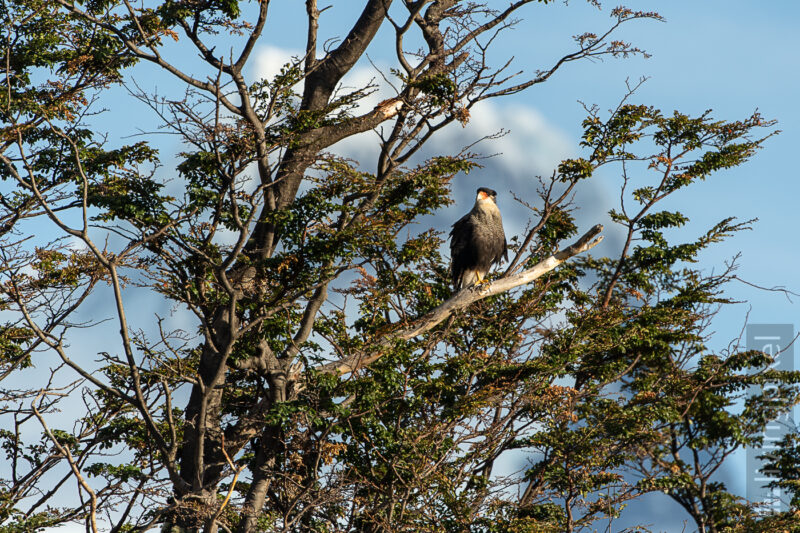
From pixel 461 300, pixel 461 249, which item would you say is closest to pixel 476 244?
pixel 461 249

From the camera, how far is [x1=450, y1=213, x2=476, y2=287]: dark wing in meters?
12.6

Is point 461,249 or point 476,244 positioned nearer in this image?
point 476,244

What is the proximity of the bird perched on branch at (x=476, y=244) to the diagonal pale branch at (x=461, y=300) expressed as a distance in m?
1.32

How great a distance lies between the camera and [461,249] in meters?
12.7

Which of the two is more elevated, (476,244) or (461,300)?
(476,244)

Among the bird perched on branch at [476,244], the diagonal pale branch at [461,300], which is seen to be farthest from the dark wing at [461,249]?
the diagonal pale branch at [461,300]

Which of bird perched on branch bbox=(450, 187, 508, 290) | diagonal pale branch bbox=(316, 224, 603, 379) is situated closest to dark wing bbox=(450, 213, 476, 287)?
bird perched on branch bbox=(450, 187, 508, 290)

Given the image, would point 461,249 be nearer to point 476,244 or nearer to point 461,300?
point 476,244

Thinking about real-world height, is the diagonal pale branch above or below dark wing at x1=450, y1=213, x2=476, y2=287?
below

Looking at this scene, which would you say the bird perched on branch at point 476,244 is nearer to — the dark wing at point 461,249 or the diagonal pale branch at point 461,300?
the dark wing at point 461,249

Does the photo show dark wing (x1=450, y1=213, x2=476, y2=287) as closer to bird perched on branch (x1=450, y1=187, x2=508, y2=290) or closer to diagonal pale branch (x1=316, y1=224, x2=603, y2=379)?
bird perched on branch (x1=450, y1=187, x2=508, y2=290)

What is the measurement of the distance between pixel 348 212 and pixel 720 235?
6195 millimetres

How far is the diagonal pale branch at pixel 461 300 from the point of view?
10.9 meters

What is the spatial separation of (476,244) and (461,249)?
0.25 meters
